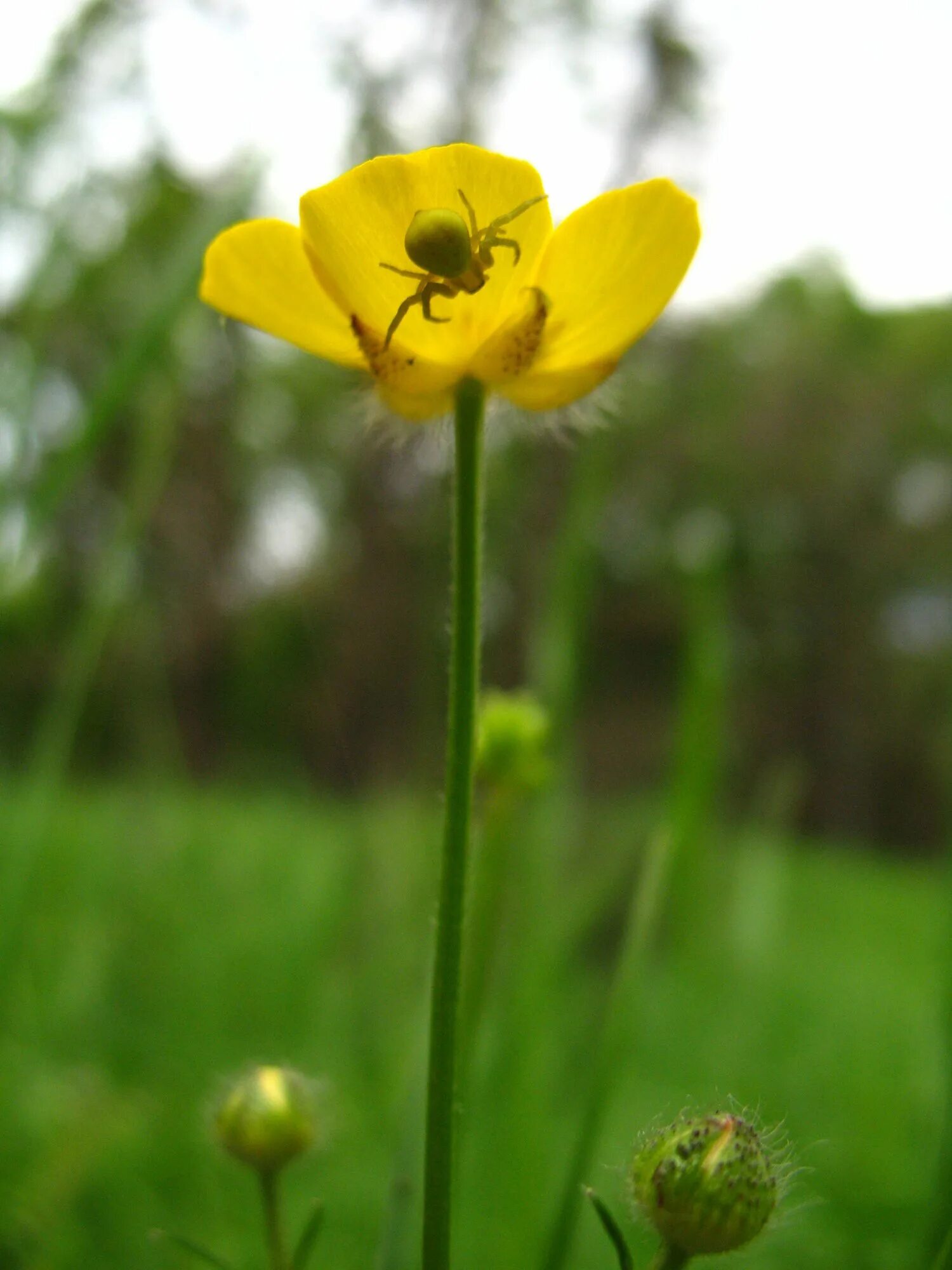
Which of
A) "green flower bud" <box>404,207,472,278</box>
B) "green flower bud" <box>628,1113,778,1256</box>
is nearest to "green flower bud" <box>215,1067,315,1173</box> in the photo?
"green flower bud" <box>628,1113,778,1256</box>

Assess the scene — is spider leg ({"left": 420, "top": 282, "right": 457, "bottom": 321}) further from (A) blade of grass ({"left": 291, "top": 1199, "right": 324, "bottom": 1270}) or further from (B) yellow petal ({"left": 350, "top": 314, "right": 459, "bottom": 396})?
(A) blade of grass ({"left": 291, "top": 1199, "right": 324, "bottom": 1270})

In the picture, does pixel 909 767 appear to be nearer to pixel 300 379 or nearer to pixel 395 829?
pixel 300 379

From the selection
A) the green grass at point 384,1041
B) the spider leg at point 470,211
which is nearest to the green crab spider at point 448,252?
the spider leg at point 470,211

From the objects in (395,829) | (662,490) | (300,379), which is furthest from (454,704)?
(300,379)

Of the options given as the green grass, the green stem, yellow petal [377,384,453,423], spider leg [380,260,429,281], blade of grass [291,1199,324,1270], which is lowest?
the green grass

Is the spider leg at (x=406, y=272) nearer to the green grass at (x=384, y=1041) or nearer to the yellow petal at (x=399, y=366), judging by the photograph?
the yellow petal at (x=399, y=366)

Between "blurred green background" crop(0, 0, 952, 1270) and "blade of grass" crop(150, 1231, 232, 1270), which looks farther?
"blurred green background" crop(0, 0, 952, 1270)

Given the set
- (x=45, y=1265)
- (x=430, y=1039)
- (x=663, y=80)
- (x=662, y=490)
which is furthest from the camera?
(x=662, y=490)
